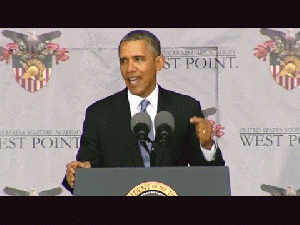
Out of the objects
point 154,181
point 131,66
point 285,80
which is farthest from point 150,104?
point 154,181

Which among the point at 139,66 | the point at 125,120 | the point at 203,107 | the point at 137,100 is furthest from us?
the point at 203,107

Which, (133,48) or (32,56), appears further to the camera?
(32,56)

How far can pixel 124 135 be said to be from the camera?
20.9 feet

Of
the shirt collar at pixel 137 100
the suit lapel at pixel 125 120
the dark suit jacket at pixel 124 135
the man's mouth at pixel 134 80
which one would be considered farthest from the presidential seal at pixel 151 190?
the man's mouth at pixel 134 80

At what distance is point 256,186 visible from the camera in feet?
22.6

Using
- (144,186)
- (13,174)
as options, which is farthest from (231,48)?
(144,186)

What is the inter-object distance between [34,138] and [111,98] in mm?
937

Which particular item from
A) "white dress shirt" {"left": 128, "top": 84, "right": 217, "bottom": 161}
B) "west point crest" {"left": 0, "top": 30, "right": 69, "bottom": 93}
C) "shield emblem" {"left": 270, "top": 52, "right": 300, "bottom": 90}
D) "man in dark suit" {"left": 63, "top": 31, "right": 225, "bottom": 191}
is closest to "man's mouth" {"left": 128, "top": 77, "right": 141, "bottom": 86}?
"man in dark suit" {"left": 63, "top": 31, "right": 225, "bottom": 191}

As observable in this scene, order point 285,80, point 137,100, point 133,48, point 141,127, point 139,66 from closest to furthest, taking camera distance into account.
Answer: point 141,127, point 133,48, point 139,66, point 137,100, point 285,80

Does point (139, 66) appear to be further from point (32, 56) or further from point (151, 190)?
point (151, 190)

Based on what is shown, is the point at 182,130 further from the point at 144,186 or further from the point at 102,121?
the point at 144,186

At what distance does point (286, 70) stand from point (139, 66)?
1691 millimetres

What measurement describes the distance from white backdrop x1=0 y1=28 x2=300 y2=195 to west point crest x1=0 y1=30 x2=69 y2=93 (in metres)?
0.13

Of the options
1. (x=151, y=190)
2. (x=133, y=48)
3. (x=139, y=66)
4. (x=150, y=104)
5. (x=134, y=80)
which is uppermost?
(x=133, y=48)
